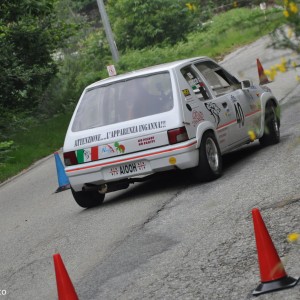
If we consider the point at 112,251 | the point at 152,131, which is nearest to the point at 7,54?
the point at 152,131

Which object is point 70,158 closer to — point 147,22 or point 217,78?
point 217,78

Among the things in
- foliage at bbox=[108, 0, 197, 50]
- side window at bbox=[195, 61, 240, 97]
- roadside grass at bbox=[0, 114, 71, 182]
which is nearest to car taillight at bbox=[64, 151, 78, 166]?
side window at bbox=[195, 61, 240, 97]

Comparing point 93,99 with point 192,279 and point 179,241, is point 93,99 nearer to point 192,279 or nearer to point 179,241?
point 179,241

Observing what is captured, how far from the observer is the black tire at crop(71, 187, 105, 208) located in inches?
519

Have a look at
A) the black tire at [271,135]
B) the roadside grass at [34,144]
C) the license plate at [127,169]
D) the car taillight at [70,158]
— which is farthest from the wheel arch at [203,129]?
the roadside grass at [34,144]

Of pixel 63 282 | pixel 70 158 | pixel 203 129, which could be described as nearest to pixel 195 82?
pixel 203 129

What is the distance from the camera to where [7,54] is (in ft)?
85.8

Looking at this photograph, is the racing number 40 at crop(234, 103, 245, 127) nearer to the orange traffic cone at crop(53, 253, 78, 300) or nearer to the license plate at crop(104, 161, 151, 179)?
the license plate at crop(104, 161, 151, 179)

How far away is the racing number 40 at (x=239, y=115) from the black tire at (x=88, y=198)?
7.14ft

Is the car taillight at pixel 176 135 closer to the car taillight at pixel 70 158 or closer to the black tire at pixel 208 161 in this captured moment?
the black tire at pixel 208 161

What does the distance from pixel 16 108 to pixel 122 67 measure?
45.1 ft

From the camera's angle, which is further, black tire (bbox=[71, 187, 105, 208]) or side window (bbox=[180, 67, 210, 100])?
side window (bbox=[180, 67, 210, 100])

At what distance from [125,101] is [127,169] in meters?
1.03

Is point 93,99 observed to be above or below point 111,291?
above
